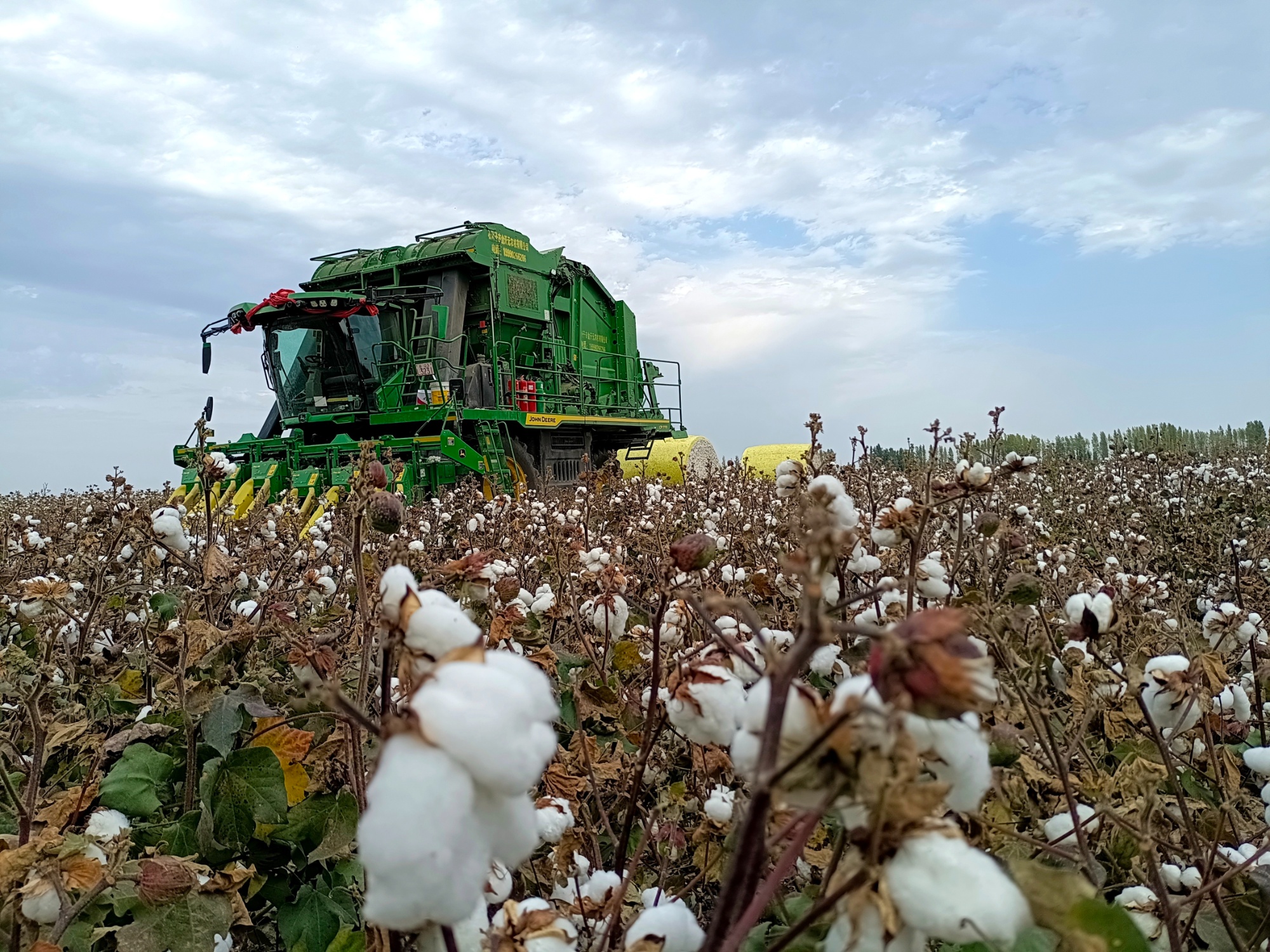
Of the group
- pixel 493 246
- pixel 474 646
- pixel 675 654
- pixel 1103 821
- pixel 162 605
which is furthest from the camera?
pixel 493 246

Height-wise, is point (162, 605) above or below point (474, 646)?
below

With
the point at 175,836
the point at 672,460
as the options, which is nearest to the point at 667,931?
the point at 175,836

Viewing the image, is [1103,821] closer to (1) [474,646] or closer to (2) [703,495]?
(1) [474,646]

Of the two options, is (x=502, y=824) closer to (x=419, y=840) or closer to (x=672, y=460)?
(x=419, y=840)

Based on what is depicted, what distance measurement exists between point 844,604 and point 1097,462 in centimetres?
1312

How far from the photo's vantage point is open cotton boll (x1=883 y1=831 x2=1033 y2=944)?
1.74 ft

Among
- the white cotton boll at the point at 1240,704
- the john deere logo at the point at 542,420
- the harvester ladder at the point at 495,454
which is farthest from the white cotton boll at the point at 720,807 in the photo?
the john deere logo at the point at 542,420

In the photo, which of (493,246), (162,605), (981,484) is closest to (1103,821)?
(981,484)

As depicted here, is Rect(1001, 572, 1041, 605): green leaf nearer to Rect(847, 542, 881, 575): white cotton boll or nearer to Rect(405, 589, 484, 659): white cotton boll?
Rect(847, 542, 881, 575): white cotton boll

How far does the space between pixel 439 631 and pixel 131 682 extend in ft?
7.54

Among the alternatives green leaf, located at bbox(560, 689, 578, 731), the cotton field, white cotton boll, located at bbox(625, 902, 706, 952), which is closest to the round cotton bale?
the cotton field

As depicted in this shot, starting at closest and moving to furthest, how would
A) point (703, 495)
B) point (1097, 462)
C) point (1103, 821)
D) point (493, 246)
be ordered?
point (1103, 821), point (703, 495), point (1097, 462), point (493, 246)

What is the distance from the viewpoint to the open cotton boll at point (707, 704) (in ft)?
3.01

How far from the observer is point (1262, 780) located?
2230 millimetres
